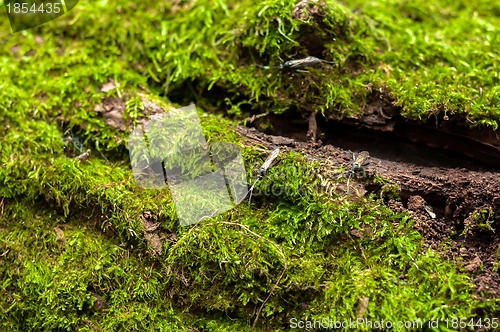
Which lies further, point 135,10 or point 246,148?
point 135,10

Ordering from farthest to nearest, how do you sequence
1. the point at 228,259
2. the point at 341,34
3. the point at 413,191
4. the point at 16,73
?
1. the point at 16,73
2. the point at 341,34
3. the point at 413,191
4. the point at 228,259

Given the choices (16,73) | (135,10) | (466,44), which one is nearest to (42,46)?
(16,73)

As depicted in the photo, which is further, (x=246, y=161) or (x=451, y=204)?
(x=246, y=161)

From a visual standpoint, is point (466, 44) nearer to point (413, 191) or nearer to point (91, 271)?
point (413, 191)
